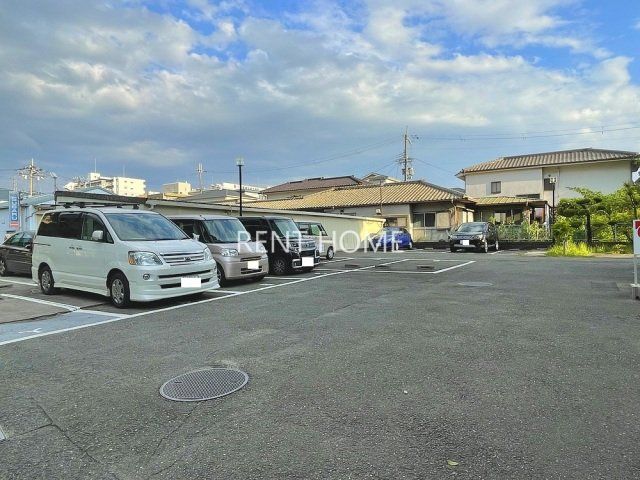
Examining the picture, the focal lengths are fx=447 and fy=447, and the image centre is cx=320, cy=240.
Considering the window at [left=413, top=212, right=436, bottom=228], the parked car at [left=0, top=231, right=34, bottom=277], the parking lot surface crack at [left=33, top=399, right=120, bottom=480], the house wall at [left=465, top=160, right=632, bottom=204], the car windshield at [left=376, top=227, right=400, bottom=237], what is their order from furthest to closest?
the house wall at [left=465, top=160, right=632, bottom=204], the window at [left=413, top=212, right=436, bottom=228], the car windshield at [left=376, top=227, right=400, bottom=237], the parked car at [left=0, top=231, right=34, bottom=277], the parking lot surface crack at [left=33, top=399, right=120, bottom=480]

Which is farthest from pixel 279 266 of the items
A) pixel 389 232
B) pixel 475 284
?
pixel 389 232

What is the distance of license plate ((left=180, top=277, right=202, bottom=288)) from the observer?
768 centimetres

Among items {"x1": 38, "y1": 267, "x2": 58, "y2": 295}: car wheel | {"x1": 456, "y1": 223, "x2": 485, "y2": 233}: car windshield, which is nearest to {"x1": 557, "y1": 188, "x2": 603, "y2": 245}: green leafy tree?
{"x1": 456, "y1": 223, "x2": 485, "y2": 233}: car windshield

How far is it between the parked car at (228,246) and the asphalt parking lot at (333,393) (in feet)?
8.75

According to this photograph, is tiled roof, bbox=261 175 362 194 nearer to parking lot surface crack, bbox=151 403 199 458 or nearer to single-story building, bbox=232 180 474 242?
single-story building, bbox=232 180 474 242

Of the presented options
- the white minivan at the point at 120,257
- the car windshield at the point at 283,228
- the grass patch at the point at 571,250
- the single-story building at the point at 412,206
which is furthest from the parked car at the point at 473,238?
the white minivan at the point at 120,257

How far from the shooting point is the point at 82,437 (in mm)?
2926

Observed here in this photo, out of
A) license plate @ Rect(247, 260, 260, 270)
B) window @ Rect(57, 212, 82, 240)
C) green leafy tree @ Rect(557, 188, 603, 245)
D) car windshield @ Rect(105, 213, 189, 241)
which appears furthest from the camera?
green leafy tree @ Rect(557, 188, 603, 245)

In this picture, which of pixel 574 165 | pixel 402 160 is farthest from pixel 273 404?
pixel 402 160

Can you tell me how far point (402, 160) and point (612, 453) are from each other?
4372 cm

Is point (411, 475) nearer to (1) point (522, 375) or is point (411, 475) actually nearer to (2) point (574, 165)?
(1) point (522, 375)

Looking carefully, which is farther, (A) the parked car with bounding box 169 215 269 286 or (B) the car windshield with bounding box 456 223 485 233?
(B) the car windshield with bounding box 456 223 485 233

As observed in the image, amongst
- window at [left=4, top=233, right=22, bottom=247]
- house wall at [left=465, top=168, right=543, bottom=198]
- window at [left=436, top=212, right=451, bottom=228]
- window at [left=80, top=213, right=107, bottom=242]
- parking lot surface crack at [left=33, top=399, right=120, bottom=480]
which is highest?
house wall at [left=465, top=168, right=543, bottom=198]

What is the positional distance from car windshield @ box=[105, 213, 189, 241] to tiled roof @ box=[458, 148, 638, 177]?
1399 inches
